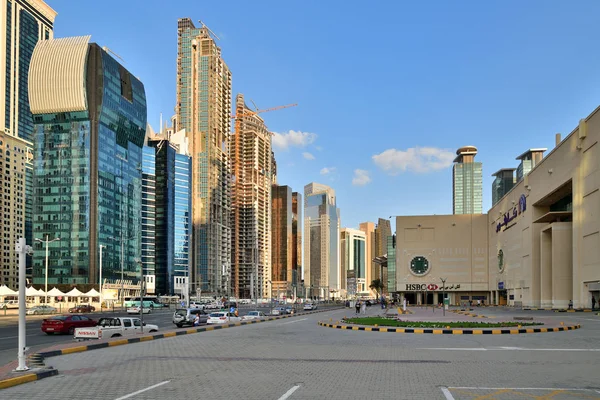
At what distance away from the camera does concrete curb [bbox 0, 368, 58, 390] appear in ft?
40.3

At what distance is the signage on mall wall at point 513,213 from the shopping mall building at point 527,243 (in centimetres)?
14

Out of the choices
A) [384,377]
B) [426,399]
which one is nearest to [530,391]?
[426,399]

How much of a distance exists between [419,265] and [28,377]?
114247 mm

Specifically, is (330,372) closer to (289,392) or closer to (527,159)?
(289,392)

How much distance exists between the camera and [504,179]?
614 ft

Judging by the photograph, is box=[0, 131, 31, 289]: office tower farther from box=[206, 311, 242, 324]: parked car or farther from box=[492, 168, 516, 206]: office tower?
box=[492, 168, 516, 206]: office tower

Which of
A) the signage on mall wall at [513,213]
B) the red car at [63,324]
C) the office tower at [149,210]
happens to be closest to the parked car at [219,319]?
the red car at [63,324]

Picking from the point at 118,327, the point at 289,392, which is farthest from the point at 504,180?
the point at 289,392

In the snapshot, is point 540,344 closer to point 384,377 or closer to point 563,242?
point 384,377

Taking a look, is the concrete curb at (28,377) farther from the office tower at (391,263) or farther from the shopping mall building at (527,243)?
the office tower at (391,263)

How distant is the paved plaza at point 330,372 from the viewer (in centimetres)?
1127

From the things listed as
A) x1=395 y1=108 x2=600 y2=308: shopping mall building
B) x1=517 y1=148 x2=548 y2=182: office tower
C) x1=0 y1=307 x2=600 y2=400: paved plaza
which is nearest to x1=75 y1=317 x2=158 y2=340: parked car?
x1=0 y1=307 x2=600 y2=400: paved plaza

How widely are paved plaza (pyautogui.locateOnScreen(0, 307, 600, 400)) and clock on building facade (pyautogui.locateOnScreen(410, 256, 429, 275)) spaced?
101 meters

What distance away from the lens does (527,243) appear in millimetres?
80188
